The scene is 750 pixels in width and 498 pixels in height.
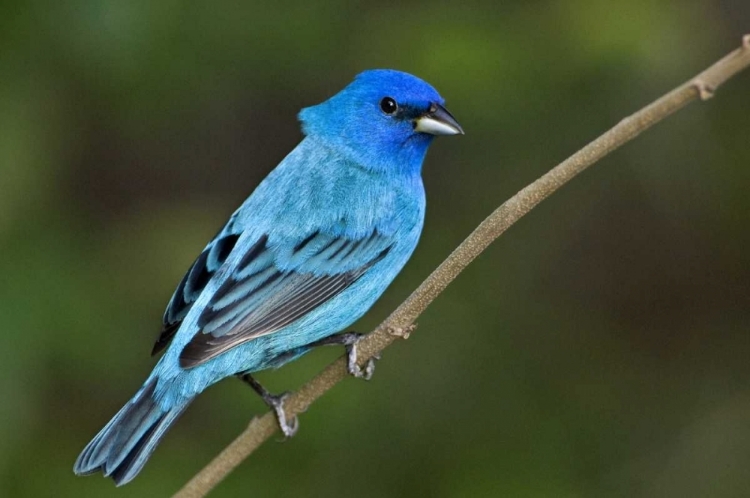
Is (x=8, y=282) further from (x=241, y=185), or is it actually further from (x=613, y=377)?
(x=613, y=377)

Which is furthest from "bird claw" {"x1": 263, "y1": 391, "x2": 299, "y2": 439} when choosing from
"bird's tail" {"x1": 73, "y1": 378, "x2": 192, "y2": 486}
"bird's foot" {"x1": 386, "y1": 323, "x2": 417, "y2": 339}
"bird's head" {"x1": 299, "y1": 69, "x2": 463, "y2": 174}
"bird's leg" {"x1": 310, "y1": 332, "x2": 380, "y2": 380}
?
"bird's head" {"x1": 299, "y1": 69, "x2": 463, "y2": 174}

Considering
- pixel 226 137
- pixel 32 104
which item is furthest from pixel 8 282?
pixel 226 137

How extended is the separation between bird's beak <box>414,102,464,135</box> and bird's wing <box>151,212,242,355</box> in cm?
93

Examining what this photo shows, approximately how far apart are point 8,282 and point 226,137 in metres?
2.31

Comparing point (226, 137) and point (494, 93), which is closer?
point (494, 93)

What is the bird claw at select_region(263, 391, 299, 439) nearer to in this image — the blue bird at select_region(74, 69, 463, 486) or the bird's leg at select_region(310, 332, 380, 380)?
the blue bird at select_region(74, 69, 463, 486)

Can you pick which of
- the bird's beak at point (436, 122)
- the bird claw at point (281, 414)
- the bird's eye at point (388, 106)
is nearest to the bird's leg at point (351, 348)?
the bird claw at point (281, 414)

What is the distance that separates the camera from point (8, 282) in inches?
195

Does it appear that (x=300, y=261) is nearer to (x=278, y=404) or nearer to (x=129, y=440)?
(x=278, y=404)

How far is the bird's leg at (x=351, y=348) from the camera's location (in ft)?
12.8

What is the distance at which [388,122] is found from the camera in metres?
5.00

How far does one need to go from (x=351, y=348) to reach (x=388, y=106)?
1.41 meters

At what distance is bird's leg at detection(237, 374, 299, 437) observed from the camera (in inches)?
172

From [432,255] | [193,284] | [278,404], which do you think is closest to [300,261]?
[193,284]
